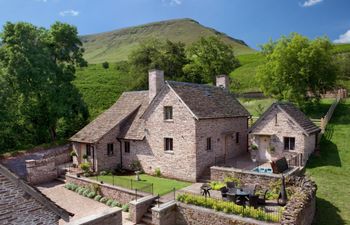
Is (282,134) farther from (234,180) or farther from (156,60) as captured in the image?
(156,60)

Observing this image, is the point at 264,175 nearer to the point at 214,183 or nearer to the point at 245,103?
the point at 214,183

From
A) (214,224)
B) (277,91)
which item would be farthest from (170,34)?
(214,224)

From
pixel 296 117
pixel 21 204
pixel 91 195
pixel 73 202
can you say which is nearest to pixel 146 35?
pixel 296 117

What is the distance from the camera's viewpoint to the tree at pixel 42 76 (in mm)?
30062

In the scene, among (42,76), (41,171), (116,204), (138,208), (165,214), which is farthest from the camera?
(42,76)

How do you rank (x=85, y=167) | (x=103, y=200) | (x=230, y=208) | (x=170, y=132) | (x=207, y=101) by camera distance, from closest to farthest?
(x=230, y=208) → (x=103, y=200) → (x=170, y=132) → (x=85, y=167) → (x=207, y=101)

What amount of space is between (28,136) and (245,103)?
105 ft

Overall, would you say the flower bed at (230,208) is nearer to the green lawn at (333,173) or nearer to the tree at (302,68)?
the green lawn at (333,173)

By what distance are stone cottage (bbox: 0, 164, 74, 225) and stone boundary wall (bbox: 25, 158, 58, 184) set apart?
56.3 ft

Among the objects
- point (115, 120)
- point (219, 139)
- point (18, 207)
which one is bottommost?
point (18, 207)

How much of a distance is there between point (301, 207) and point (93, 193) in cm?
1449

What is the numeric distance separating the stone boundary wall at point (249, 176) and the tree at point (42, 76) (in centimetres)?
2009

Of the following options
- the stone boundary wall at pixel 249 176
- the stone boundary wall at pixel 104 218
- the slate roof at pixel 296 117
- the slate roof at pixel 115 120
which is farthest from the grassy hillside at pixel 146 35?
the stone boundary wall at pixel 104 218

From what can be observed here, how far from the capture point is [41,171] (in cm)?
2516
